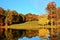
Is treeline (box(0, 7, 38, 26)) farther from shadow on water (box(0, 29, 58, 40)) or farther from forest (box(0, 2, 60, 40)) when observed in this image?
shadow on water (box(0, 29, 58, 40))

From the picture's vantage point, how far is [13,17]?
23.1 meters

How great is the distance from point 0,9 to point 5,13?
2.30 feet

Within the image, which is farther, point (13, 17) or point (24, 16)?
point (13, 17)

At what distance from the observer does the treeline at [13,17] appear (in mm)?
22547

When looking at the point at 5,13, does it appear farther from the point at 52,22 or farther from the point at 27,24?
the point at 52,22

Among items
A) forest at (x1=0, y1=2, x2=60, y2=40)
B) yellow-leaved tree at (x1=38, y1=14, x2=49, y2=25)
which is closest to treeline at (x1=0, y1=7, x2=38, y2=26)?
forest at (x1=0, y1=2, x2=60, y2=40)

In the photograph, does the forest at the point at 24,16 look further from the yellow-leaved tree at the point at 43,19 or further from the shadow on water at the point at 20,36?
the shadow on water at the point at 20,36

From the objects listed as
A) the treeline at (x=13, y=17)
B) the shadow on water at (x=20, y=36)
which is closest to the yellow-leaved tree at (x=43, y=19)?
the treeline at (x=13, y=17)

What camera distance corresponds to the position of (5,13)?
23781mm

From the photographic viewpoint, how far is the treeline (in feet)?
74.0

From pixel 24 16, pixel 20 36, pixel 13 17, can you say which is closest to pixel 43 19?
pixel 24 16

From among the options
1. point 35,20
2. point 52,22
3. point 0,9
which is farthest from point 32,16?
point 0,9

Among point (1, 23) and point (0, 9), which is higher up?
point (0, 9)

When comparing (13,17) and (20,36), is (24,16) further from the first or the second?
(20,36)
